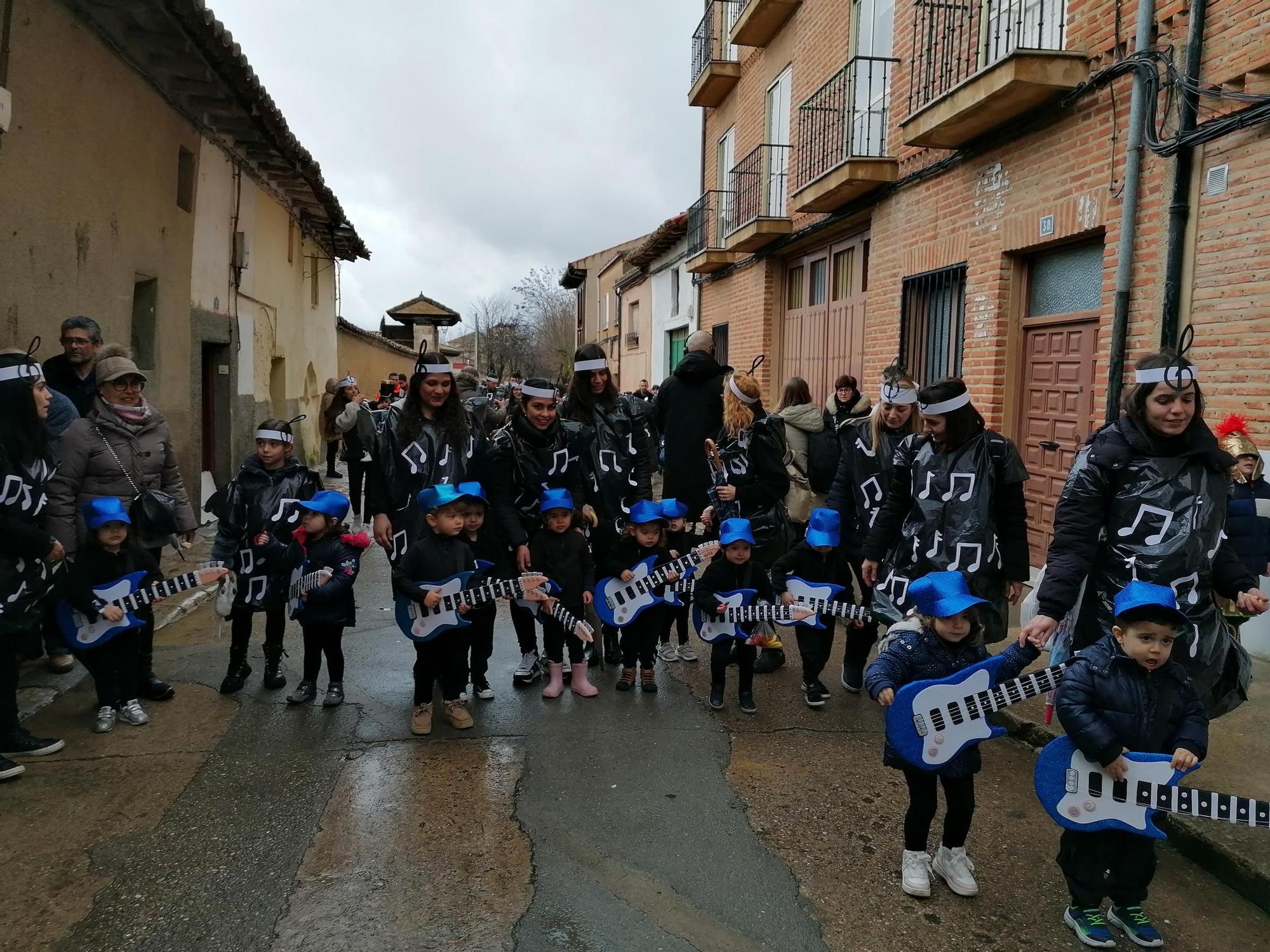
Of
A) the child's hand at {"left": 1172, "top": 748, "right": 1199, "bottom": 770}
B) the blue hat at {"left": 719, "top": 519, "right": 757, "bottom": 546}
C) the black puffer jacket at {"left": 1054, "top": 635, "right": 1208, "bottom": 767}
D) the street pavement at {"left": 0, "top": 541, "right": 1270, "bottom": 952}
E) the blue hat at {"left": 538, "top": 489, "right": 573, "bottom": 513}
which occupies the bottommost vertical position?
the street pavement at {"left": 0, "top": 541, "right": 1270, "bottom": 952}

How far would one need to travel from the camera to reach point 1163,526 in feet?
10.3

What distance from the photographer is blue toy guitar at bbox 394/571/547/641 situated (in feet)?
14.9

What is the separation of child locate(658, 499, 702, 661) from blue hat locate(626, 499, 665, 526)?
4 centimetres

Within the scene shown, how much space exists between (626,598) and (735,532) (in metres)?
0.72

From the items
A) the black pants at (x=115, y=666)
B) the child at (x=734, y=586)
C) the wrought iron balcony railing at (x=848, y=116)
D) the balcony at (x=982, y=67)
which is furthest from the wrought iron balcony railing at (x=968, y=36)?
the black pants at (x=115, y=666)

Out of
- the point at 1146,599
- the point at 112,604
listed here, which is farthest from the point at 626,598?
A: the point at 1146,599

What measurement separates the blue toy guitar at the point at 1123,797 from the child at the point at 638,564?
242cm

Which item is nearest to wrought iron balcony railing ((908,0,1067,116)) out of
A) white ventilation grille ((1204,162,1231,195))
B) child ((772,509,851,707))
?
white ventilation grille ((1204,162,1231,195))

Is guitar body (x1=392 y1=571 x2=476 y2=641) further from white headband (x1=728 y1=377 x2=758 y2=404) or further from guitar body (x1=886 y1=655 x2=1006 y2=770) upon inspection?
guitar body (x1=886 y1=655 x2=1006 y2=770)

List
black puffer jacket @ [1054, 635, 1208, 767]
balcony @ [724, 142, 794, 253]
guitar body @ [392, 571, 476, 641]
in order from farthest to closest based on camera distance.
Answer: balcony @ [724, 142, 794, 253] < guitar body @ [392, 571, 476, 641] < black puffer jacket @ [1054, 635, 1208, 767]

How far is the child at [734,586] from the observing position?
15.9 feet

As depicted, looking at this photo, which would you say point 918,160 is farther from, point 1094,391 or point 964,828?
point 964,828

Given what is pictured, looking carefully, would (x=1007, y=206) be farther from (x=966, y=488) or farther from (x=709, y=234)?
(x=709, y=234)

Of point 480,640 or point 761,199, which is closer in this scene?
point 480,640
